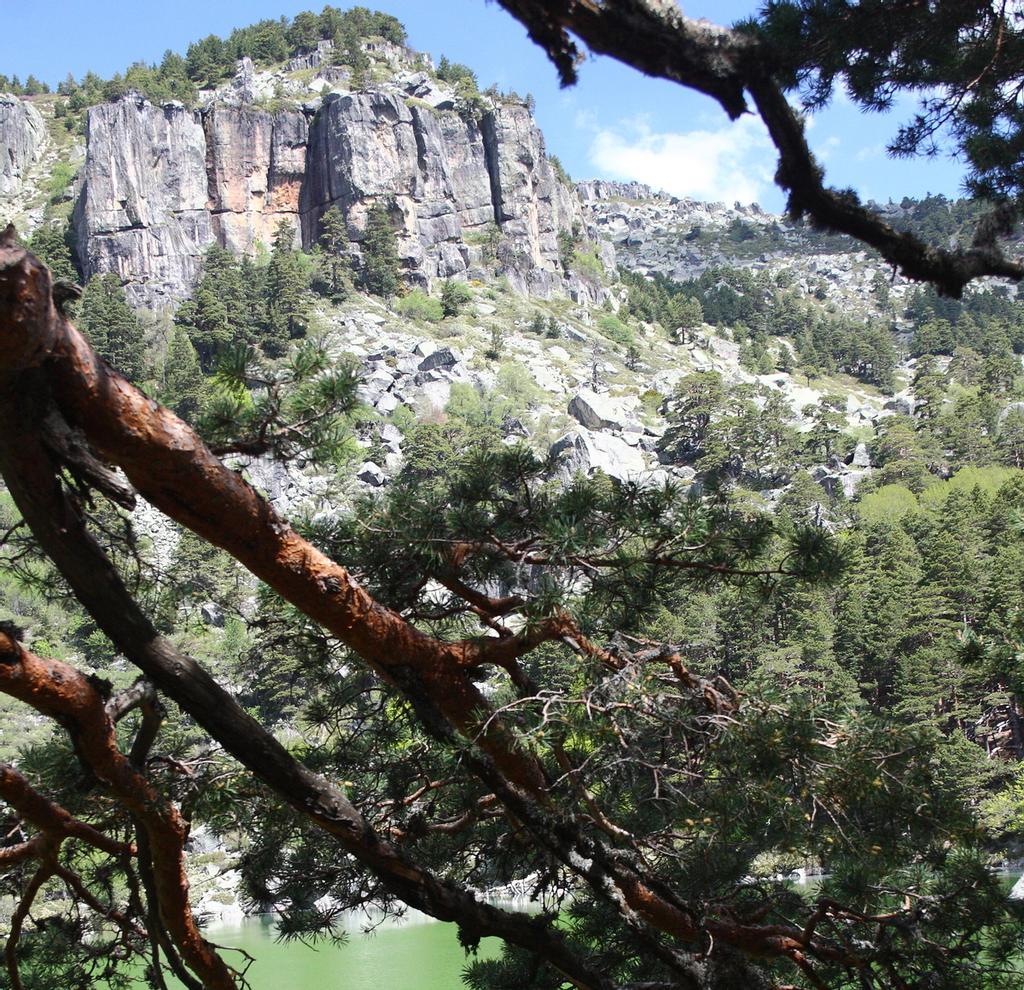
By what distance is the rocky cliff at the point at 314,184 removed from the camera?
54.9 meters

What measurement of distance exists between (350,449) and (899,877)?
1.69 metres

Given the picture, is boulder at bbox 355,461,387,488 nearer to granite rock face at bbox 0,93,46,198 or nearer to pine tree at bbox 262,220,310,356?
pine tree at bbox 262,220,310,356

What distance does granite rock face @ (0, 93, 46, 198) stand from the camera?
2653 inches

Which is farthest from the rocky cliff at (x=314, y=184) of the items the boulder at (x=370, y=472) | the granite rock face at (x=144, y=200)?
the boulder at (x=370, y=472)

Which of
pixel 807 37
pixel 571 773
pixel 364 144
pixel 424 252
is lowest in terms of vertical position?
pixel 571 773

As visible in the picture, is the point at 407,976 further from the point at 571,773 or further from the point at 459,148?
the point at 459,148

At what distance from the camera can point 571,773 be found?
6.42 ft

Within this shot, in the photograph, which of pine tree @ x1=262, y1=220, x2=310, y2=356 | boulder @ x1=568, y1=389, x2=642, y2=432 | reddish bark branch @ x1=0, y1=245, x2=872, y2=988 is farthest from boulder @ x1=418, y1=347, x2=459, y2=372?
reddish bark branch @ x1=0, y1=245, x2=872, y2=988

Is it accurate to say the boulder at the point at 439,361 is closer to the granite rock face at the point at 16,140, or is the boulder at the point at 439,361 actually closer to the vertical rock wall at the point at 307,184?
the vertical rock wall at the point at 307,184

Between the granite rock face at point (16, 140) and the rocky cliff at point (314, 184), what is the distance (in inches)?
573

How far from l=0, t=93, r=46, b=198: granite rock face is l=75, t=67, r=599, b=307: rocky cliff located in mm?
14544

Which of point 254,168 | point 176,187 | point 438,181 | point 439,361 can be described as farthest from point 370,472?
point 438,181

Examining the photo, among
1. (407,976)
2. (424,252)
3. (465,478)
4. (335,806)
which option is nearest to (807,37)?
(465,478)

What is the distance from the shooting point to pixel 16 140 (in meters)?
69.2
